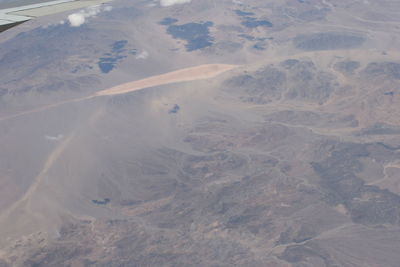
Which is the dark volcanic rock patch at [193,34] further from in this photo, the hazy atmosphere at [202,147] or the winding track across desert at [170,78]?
the winding track across desert at [170,78]

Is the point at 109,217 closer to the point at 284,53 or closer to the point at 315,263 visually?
the point at 315,263

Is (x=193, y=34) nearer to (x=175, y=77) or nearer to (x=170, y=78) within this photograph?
(x=175, y=77)

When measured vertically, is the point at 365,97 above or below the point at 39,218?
below

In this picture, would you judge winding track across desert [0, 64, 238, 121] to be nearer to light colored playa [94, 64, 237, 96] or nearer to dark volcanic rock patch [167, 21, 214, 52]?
light colored playa [94, 64, 237, 96]

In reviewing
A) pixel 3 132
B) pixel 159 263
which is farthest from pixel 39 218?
pixel 3 132

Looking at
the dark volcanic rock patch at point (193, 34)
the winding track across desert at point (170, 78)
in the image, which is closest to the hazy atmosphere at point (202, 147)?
the winding track across desert at point (170, 78)

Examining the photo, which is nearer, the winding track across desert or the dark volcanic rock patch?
the winding track across desert

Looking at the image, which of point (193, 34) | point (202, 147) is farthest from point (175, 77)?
point (193, 34)

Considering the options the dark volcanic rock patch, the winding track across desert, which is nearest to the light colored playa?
the winding track across desert
